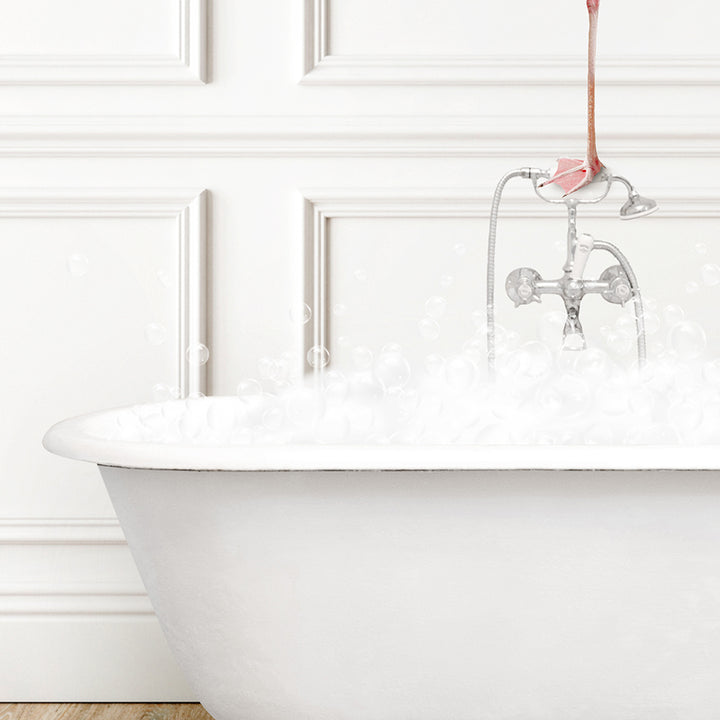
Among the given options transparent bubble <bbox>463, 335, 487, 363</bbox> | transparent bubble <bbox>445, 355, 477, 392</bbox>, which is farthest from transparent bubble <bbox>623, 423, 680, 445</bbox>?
transparent bubble <bbox>463, 335, 487, 363</bbox>

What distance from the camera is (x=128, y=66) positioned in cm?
184

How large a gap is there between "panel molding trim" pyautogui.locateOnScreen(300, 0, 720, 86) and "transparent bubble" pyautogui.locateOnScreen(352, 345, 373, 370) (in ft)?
1.73

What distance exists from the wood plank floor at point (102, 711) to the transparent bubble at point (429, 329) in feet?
2.60

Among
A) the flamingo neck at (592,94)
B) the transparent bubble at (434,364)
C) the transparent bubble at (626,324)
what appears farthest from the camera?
the transparent bubble at (626,324)

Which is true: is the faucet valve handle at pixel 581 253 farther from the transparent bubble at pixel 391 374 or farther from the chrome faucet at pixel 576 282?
the transparent bubble at pixel 391 374

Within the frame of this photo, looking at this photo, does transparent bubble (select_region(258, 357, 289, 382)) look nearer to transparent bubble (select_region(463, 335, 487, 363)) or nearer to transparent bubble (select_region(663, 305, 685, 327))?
transparent bubble (select_region(463, 335, 487, 363))

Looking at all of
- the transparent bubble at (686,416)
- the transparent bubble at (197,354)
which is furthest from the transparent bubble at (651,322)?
the transparent bubble at (197,354)

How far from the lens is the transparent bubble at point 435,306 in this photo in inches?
70.0

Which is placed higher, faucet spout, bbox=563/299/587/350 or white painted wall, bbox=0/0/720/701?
white painted wall, bbox=0/0/720/701

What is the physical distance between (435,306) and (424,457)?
2.65ft

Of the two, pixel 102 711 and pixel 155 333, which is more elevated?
pixel 155 333

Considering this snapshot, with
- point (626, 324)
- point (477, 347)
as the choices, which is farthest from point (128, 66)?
point (626, 324)

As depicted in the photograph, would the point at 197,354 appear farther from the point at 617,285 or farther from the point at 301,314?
the point at 617,285

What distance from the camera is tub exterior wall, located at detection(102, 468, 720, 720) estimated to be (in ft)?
3.57
